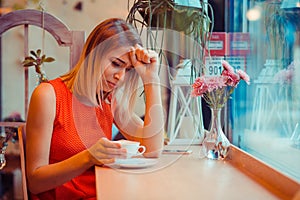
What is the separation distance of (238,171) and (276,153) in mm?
151

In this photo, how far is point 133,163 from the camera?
1445 mm

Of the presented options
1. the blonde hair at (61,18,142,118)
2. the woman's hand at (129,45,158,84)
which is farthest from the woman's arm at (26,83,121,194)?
the woman's hand at (129,45,158,84)

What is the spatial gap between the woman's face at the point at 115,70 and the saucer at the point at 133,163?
1.00 feet

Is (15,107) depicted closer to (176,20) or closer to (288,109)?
(176,20)

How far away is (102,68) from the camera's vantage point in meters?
1.55

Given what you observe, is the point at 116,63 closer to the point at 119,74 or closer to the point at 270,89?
the point at 119,74

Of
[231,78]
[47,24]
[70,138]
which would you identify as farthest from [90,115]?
[47,24]

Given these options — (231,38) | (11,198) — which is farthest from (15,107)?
(231,38)

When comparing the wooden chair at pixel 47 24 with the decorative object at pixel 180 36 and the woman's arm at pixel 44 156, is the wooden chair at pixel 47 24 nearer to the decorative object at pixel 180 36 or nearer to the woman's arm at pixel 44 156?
the decorative object at pixel 180 36

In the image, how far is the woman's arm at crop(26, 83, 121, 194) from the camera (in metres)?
1.39

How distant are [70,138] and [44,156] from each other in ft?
0.41

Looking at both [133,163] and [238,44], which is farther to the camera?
[238,44]

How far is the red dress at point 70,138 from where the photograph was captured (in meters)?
1.47

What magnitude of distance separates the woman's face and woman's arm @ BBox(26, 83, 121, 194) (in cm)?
21
